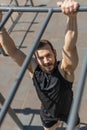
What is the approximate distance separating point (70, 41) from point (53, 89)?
0.75 meters

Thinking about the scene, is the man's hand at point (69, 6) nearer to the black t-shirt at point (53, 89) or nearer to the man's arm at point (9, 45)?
the man's arm at point (9, 45)

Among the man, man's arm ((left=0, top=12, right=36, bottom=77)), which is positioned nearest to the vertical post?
the man

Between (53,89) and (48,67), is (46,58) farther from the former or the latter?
(53,89)

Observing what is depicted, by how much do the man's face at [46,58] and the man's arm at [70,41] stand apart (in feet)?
0.37

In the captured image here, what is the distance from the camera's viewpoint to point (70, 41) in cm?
308

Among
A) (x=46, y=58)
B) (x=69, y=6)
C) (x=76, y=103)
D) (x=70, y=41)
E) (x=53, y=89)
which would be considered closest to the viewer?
(x=76, y=103)

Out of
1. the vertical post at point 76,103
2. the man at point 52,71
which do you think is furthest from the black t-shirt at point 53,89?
the vertical post at point 76,103

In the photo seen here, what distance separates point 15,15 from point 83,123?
3.94 meters

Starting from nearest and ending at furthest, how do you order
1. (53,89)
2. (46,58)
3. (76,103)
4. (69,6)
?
(76,103), (69,6), (46,58), (53,89)

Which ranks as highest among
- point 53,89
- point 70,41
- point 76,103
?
point 76,103

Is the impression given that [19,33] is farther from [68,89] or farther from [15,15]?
[68,89]

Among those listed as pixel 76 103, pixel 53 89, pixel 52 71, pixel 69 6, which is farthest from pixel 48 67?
pixel 76 103

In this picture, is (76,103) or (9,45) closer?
(76,103)

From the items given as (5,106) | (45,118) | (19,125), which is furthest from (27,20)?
(5,106)
